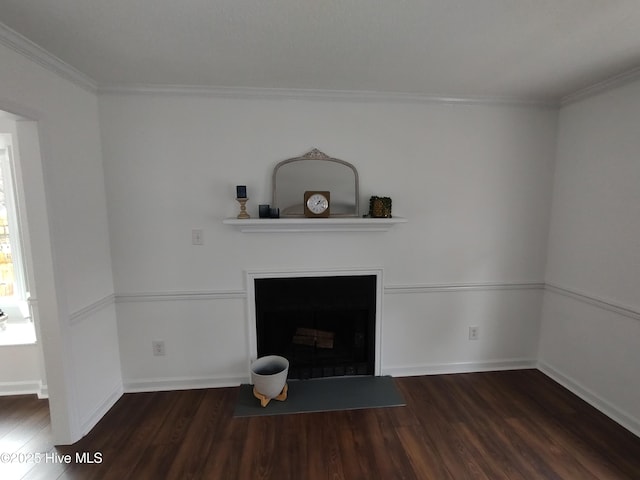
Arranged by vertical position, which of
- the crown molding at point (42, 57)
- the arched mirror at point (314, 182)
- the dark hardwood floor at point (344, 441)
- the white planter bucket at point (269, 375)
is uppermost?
the crown molding at point (42, 57)

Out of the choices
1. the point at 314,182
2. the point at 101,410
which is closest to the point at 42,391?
the point at 101,410

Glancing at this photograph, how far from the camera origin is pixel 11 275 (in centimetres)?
258

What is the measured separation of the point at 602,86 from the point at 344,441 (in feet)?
9.54

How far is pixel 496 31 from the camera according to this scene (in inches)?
55.7

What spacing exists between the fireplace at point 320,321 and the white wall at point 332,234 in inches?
4.4

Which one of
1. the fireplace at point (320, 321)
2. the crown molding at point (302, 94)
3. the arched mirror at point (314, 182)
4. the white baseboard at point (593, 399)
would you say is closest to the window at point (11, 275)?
the crown molding at point (302, 94)

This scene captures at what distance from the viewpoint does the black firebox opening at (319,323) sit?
235cm

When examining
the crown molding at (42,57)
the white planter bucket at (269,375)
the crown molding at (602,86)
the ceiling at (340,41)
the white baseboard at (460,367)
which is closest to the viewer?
the ceiling at (340,41)

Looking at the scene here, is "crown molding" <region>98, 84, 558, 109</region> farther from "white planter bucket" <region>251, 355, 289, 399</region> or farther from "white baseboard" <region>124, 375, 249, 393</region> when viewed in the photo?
"white baseboard" <region>124, 375, 249, 393</region>

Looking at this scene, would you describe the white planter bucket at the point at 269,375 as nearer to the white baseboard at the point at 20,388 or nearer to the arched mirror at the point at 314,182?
the arched mirror at the point at 314,182

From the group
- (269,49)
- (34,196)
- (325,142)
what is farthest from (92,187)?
(325,142)

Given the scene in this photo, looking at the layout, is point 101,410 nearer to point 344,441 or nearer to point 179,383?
point 179,383

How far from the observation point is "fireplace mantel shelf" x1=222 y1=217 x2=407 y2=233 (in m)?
2.11

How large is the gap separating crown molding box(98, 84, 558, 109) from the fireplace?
4.41 ft
